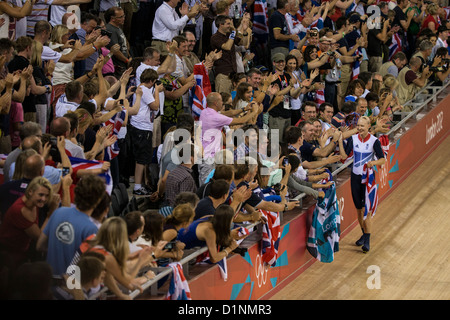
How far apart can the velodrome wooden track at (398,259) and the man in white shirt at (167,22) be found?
3.93 m

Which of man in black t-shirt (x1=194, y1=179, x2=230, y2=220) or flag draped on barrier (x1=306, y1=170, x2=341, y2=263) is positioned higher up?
man in black t-shirt (x1=194, y1=179, x2=230, y2=220)

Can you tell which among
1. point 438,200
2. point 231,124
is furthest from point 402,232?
point 231,124

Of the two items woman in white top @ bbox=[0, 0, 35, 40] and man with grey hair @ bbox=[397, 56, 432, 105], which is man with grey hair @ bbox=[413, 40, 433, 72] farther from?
woman in white top @ bbox=[0, 0, 35, 40]

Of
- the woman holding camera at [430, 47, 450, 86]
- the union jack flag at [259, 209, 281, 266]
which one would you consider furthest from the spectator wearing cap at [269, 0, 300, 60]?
the union jack flag at [259, 209, 281, 266]

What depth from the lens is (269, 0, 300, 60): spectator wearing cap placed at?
13492 millimetres

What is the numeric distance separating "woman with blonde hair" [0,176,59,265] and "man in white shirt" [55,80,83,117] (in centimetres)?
225

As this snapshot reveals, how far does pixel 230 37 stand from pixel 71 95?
406 centimetres

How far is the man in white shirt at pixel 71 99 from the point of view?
27.9 ft

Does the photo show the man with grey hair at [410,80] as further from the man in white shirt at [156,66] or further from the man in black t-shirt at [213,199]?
the man in black t-shirt at [213,199]

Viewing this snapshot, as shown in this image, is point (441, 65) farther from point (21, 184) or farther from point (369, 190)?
point (21, 184)

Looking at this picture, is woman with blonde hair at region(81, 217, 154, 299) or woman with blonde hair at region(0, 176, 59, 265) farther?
woman with blonde hair at region(0, 176, 59, 265)

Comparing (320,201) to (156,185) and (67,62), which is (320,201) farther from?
(67,62)

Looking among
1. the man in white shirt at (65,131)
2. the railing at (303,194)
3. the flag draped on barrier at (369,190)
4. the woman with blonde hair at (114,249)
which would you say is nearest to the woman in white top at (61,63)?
the man in white shirt at (65,131)
